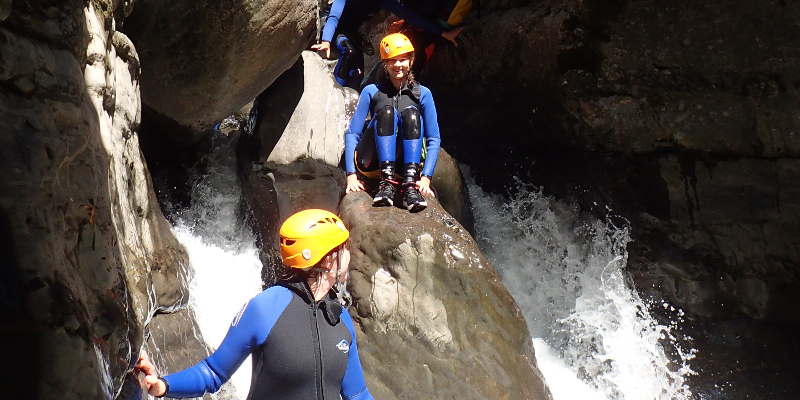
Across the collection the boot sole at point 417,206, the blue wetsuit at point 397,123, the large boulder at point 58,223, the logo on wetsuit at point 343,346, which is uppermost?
the large boulder at point 58,223

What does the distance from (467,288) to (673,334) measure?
93.8 inches

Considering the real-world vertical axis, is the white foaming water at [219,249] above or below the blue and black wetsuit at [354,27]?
below

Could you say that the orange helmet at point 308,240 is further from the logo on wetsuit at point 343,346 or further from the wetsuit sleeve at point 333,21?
the wetsuit sleeve at point 333,21

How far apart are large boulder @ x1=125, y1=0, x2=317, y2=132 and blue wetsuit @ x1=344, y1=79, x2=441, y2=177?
80 centimetres

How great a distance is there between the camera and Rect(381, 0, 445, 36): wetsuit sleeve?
6277 millimetres

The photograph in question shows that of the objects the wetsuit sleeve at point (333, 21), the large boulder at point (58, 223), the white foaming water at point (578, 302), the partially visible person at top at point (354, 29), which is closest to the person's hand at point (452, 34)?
the partially visible person at top at point (354, 29)

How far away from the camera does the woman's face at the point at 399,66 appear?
15.9 feet

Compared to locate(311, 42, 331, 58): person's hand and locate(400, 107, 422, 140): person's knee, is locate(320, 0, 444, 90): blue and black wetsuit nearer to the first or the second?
locate(311, 42, 331, 58): person's hand

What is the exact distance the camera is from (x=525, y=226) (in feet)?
21.1

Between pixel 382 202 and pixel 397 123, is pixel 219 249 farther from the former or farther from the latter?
pixel 397 123

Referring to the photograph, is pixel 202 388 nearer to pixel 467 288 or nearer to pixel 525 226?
pixel 467 288

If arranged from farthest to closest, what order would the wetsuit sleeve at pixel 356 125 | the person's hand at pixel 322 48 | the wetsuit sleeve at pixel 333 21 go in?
1. the wetsuit sleeve at pixel 333 21
2. the person's hand at pixel 322 48
3. the wetsuit sleeve at pixel 356 125

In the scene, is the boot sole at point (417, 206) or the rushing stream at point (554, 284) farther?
the rushing stream at point (554, 284)

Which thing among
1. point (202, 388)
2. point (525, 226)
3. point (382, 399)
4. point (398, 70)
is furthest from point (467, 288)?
point (202, 388)
